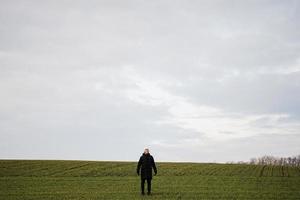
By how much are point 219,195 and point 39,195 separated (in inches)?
377

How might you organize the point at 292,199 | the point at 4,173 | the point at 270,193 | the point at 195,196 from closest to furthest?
the point at 292,199
the point at 195,196
the point at 270,193
the point at 4,173

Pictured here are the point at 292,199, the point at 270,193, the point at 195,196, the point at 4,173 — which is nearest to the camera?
the point at 292,199

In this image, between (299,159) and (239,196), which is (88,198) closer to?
(239,196)

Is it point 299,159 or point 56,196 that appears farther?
point 299,159

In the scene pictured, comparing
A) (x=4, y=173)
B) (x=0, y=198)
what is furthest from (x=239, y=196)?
(x=4, y=173)

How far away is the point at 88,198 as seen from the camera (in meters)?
21.1

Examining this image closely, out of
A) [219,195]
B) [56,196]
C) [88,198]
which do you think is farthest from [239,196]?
[56,196]

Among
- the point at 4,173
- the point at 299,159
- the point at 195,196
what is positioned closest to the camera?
the point at 195,196

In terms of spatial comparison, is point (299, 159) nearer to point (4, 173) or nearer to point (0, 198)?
point (4, 173)

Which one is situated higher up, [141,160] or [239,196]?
[141,160]

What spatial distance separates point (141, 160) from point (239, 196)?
5.62 meters

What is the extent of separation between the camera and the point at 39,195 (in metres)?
23.1

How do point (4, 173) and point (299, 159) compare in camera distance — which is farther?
point (299, 159)

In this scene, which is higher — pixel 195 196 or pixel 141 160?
pixel 141 160
